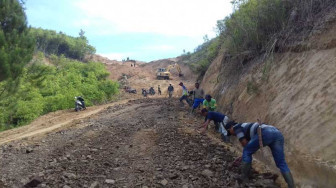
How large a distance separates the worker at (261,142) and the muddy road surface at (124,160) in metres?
0.49

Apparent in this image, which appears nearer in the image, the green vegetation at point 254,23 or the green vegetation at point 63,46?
the green vegetation at point 254,23

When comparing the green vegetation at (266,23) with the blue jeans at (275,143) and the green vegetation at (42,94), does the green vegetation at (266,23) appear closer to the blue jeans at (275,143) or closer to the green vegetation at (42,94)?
the blue jeans at (275,143)

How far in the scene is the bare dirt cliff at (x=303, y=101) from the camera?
15.2 ft

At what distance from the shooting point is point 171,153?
23.4ft

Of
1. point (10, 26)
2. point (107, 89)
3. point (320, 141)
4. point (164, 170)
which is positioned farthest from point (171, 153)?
point (107, 89)

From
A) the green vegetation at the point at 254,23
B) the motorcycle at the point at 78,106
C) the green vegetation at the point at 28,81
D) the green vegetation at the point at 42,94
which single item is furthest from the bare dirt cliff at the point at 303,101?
the motorcycle at the point at 78,106

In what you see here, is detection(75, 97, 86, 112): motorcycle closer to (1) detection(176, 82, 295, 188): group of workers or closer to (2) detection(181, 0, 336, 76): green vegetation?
→ (2) detection(181, 0, 336, 76): green vegetation

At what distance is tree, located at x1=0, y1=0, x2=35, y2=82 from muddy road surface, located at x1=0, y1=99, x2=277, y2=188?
2282mm

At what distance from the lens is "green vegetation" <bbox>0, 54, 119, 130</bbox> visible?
14.6 m

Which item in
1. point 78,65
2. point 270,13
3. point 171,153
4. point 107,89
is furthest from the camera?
point 78,65

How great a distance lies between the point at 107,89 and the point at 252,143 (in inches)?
924

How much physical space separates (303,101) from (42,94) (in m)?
22.1

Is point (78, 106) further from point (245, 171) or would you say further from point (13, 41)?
point (245, 171)

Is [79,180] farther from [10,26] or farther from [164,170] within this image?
[10,26]
